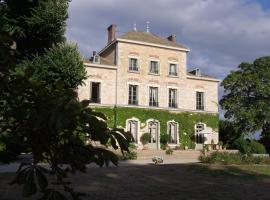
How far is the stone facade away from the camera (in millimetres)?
35812

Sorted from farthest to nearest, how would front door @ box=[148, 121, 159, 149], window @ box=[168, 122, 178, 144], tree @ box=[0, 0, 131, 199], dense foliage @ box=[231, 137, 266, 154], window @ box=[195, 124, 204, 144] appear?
window @ box=[195, 124, 204, 144]
window @ box=[168, 122, 178, 144]
front door @ box=[148, 121, 159, 149]
dense foliage @ box=[231, 137, 266, 154]
tree @ box=[0, 0, 131, 199]

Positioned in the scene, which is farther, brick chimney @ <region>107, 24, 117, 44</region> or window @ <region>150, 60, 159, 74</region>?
brick chimney @ <region>107, 24, 117, 44</region>

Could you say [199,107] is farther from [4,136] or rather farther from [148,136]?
[4,136]

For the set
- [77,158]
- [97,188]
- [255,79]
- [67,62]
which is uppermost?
[255,79]

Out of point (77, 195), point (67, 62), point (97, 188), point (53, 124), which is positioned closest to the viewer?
point (53, 124)

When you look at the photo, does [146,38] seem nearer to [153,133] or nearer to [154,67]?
[154,67]

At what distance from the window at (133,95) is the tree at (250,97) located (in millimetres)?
7996

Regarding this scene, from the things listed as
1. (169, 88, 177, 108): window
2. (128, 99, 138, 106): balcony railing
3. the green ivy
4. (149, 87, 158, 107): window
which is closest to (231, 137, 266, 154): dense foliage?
the green ivy

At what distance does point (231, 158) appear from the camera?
18781 mm

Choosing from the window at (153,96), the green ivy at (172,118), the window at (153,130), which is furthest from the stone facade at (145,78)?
the window at (153,130)

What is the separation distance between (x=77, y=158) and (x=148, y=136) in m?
32.8

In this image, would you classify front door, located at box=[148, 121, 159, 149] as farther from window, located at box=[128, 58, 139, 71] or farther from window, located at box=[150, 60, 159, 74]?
window, located at box=[128, 58, 139, 71]

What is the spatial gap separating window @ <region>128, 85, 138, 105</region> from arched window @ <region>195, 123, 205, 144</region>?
5977 millimetres

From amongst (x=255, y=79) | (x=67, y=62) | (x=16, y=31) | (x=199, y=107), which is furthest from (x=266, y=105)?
(x=16, y=31)
